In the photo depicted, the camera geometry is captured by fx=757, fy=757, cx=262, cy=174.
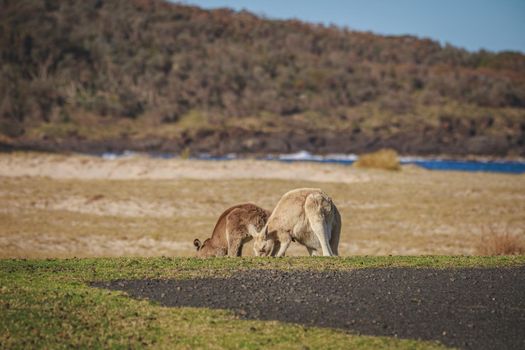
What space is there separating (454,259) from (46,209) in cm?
1967

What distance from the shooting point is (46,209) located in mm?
29969

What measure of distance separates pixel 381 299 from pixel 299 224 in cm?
397

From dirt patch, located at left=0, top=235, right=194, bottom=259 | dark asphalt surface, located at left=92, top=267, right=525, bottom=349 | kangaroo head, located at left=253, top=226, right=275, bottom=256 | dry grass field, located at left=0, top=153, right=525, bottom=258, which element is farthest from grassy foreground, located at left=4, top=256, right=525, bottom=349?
dry grass field, located at left=0, top=153, right=525, bottom=258

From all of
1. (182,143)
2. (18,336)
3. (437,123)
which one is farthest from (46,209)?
(437,123)

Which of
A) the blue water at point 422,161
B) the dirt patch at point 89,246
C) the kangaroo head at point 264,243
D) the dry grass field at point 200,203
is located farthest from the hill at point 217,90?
the kangaroo head at point 264,243

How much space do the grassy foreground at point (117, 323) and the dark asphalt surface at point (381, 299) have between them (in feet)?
1.35

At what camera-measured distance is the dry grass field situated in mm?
24312

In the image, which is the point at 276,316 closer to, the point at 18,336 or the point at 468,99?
the point at 18,336

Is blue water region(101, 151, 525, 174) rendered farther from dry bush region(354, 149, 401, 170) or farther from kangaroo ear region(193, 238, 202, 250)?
kangaroo ear region(193, 238, 202, 250)

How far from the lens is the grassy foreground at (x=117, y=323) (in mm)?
8883

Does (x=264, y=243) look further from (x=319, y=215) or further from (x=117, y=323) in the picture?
(x=117, y=323)

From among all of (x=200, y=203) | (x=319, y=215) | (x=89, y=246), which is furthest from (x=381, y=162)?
(x=319, y=215)

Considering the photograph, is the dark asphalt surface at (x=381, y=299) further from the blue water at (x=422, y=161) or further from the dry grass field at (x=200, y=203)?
the blue water at (x=422, y=161)

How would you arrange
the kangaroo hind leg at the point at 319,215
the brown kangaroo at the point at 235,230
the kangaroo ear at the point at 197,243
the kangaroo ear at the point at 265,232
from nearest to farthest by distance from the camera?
the kangaroo hind leg at the point at 319,215, the kangaroo ear at the point at 265,232, the brown kangaroo at the point at 235,230, the kangaroo ear at the point at 197,243
